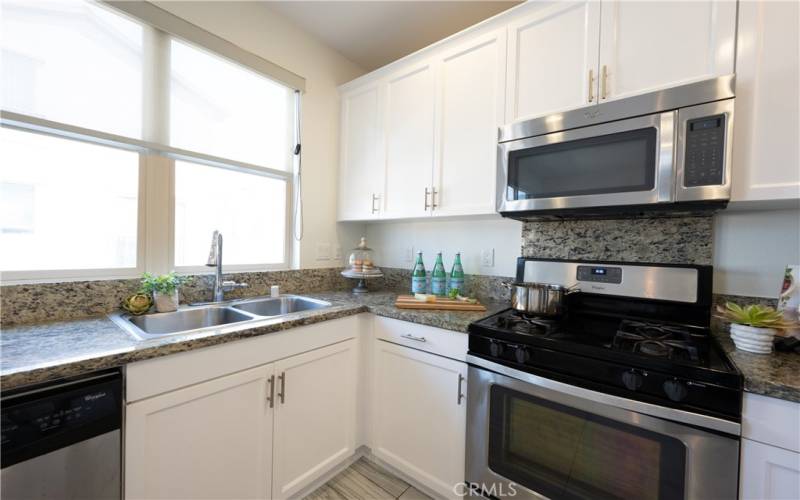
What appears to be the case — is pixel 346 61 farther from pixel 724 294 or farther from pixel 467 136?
pixel 724 294

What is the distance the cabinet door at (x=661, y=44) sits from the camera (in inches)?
44.1

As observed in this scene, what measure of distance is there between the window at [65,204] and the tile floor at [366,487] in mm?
1502

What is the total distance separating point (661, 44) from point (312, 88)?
1.97 meters

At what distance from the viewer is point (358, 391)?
173cm

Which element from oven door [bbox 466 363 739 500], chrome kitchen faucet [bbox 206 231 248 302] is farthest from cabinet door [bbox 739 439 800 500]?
chrome kitchen faucet [bbox 206 231 248 302]

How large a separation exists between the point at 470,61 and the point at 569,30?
1.60 feet

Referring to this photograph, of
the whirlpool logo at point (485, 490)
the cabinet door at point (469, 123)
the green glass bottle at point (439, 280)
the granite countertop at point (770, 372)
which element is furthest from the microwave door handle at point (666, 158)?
the whirlpool logo at point (485, 490)

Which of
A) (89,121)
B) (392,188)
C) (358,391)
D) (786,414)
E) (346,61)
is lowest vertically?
(358,391)

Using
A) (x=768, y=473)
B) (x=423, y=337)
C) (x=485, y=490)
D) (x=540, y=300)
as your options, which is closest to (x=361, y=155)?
(x=423, y=337)

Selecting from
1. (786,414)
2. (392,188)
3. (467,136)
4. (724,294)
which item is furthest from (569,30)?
(786,414)

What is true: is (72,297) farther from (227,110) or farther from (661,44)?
(661,44)

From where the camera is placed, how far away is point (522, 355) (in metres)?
Result: 1.18

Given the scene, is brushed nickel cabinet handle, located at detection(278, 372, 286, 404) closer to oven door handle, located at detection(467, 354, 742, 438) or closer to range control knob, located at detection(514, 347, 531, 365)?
oven door handle, located at detection(467, 354, 742, 438)

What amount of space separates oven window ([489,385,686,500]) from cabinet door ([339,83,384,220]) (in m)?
1.45
